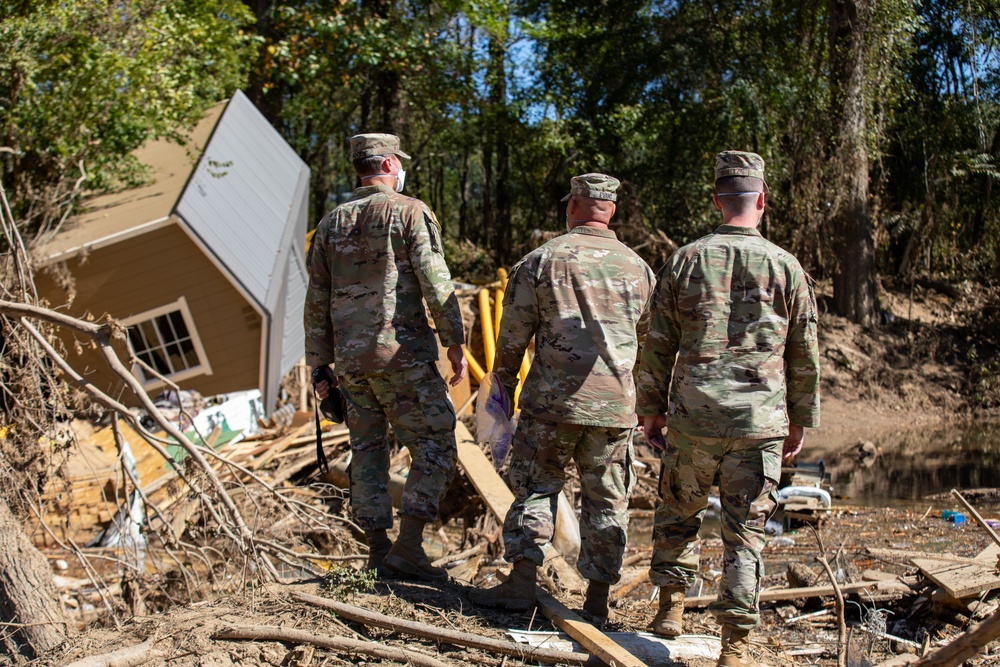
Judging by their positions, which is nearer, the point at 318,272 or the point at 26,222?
the point at 318,272

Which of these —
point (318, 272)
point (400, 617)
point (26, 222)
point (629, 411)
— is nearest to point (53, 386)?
point (318, 272)

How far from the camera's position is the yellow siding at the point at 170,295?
1123 centimetres

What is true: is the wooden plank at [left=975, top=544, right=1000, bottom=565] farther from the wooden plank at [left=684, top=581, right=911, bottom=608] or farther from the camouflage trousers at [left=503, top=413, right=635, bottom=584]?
the camouflage trousers at [left=503, top=413, right=635, bottom=584]

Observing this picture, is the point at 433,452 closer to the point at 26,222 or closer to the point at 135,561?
the point at 135,561

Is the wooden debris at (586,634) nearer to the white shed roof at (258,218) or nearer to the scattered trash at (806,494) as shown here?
the scattered trash at (806,494)

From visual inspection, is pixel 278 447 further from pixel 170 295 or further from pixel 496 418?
pixel 496 418

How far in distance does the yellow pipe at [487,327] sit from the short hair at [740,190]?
6.55m

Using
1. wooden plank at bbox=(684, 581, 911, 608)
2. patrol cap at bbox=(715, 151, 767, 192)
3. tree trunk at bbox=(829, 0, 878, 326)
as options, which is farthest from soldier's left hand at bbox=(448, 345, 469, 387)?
tree trunk at bbox=(829, 0, 878, 326)

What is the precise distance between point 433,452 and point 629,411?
1.09 metres

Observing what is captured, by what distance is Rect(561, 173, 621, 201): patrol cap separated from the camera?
4.45 meters

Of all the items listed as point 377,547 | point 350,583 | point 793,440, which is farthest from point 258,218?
point 793,440

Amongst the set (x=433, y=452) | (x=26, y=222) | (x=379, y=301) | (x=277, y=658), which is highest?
(x=26, y=222)

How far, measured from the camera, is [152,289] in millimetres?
11523

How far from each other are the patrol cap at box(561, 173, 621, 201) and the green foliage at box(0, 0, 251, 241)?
7.55 metres
